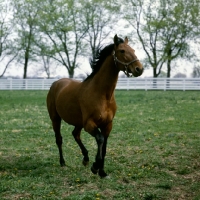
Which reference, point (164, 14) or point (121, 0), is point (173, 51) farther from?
point (121, 0)

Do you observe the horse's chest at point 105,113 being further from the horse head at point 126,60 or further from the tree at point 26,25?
the tree at point 26,25

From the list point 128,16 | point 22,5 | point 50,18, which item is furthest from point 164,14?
point 22,5

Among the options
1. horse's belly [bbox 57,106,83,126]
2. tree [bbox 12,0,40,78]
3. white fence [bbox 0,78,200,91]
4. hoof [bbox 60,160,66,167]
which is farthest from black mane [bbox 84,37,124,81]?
tree [bbox 12,0,40,78]

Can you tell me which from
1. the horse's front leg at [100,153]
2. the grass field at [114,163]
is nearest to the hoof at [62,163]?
the grass field at [114,163]

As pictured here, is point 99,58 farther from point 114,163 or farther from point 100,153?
point 114,163

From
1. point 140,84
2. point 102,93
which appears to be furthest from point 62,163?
point 140,84

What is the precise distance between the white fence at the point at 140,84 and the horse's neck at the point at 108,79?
2920cm

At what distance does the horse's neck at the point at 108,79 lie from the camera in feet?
19.6

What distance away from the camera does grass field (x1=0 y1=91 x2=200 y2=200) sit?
208 inches

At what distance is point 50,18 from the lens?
46.6m

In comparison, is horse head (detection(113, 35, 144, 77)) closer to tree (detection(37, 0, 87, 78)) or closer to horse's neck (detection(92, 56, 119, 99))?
horse's neck (detection(92, 56, 119, 99))

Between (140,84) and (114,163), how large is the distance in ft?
99.3

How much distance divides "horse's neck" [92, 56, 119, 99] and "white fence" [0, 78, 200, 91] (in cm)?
2920

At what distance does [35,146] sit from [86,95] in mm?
3297
